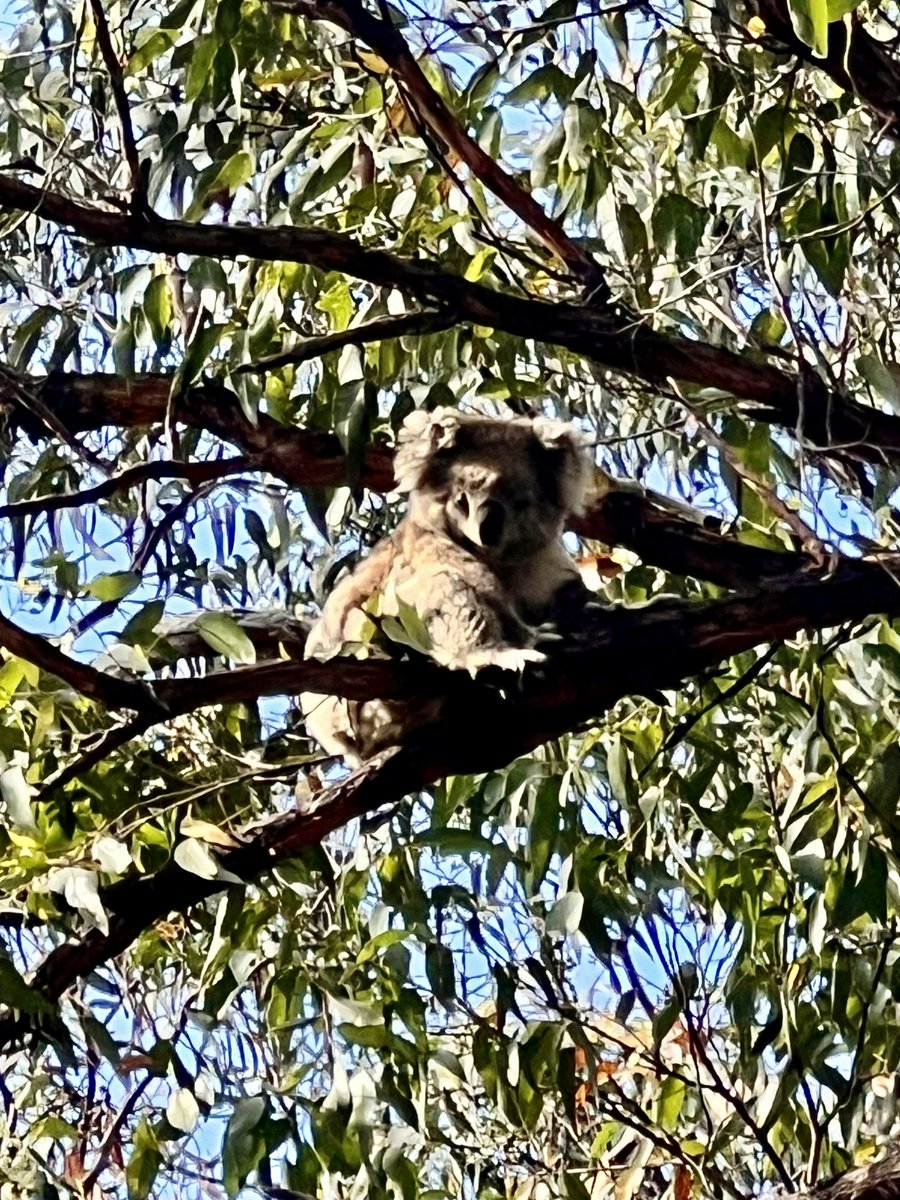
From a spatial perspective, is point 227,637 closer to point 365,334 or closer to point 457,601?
point 365,334

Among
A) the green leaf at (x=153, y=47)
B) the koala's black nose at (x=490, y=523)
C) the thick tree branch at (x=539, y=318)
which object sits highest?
the green leaf at (x=153, y=47)

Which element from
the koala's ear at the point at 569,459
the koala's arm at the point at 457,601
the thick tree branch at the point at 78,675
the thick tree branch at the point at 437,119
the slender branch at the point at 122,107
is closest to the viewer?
the thick tree branch at the point at 78,675

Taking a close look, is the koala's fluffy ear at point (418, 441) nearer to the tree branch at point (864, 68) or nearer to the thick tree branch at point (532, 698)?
the thick tree branch at point (532, 698)

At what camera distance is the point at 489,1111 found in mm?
3799

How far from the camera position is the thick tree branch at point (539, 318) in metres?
2.30

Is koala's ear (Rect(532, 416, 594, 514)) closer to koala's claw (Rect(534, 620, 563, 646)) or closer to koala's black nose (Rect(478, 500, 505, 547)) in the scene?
koala's black nose (Rect(478, 500, 505, 547))

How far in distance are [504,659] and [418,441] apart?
26.5 inches

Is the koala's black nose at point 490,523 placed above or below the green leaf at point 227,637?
above

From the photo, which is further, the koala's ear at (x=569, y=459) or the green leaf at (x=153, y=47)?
the koala's ear at (x=569, y=459)

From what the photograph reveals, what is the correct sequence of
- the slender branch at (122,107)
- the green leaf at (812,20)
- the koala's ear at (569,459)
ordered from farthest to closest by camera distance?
the koala's ear at (569,459) → the slender branch at (122,107) → the green leaf at (812,20)

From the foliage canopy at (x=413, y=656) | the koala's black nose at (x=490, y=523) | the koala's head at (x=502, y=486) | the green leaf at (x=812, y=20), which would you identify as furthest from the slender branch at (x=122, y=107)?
the koala's black nose at (x=490, y=523)

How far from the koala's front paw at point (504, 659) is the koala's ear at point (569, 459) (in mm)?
573

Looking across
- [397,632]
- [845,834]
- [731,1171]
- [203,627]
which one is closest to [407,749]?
[397,632]

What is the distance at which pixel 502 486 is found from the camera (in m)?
3.71
